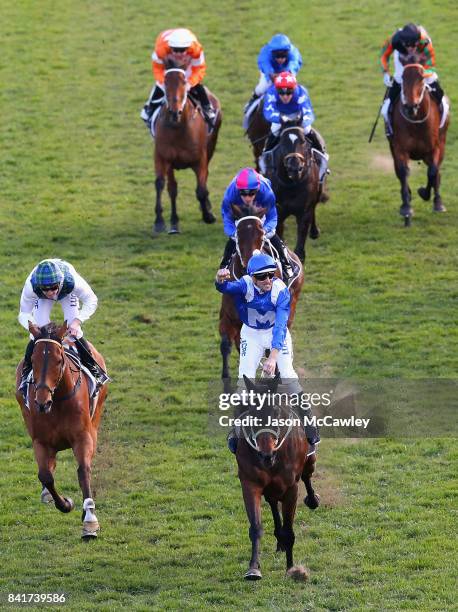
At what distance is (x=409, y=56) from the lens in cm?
2145

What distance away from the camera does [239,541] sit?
46.3ft

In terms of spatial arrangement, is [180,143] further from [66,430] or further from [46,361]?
[46,361]

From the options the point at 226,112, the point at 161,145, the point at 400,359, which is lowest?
the point at 400,359

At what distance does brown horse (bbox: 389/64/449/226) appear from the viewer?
21.3m

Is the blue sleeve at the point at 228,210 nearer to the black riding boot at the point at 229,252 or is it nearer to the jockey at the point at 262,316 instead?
the black riding boot at the point at 229,252

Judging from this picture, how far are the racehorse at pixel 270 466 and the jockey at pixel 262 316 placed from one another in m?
0.59

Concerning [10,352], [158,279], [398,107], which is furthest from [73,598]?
[398,107]

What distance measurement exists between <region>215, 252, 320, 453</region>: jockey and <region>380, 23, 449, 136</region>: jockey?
8.64 m

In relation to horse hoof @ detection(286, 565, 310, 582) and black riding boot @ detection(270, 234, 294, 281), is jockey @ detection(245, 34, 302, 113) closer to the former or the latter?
black riding boot @ detection(270, 234, 294, 281)

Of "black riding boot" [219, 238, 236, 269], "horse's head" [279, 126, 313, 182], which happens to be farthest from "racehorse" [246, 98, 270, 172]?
"black riding boot" [219, 238, 236, 269]

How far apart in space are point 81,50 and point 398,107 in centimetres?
1086

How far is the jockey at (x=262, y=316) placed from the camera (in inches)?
535

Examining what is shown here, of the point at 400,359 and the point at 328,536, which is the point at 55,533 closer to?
the point at 328,536

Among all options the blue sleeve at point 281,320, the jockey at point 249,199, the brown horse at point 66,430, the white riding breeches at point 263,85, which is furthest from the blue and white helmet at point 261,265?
the white riding breeches at point 263,85
